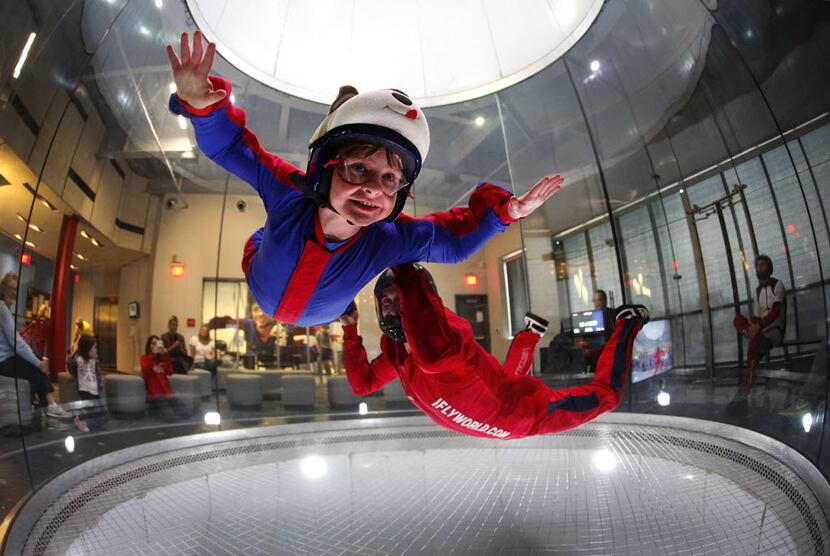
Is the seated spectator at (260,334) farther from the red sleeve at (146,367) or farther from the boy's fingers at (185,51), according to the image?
the boy's fingers at (185,51)

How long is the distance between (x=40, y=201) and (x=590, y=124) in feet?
9.20

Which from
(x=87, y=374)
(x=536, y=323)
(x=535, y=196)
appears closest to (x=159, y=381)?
(x=87, y=374)

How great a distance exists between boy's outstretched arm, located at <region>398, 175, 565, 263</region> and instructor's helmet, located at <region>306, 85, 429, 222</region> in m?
0.31

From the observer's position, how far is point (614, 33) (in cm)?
248

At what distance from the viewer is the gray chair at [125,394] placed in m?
2.35

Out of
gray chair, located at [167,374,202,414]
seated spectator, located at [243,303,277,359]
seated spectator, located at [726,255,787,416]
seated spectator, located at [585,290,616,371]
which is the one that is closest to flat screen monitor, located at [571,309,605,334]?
seated spectator, located at [585,290,616,371]

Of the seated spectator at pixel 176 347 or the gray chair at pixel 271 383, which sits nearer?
the seated spectator at pixel 176 347

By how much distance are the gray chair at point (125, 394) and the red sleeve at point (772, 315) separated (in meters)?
3.06

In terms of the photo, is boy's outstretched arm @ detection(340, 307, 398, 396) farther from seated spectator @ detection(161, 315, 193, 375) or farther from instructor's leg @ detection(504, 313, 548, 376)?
seated spectator @ detection(161, 315, 193, 375)

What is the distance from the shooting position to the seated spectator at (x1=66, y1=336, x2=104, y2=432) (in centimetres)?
211

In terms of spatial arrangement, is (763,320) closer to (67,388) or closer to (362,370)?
(362,370)

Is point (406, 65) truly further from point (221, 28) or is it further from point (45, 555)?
point (45, 555)

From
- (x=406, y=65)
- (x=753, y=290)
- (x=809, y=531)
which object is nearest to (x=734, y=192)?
(x=753, y=290)

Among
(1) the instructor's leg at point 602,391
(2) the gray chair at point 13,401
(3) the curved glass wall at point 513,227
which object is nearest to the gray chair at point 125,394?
(3) the curved glass wall at point 513,227
